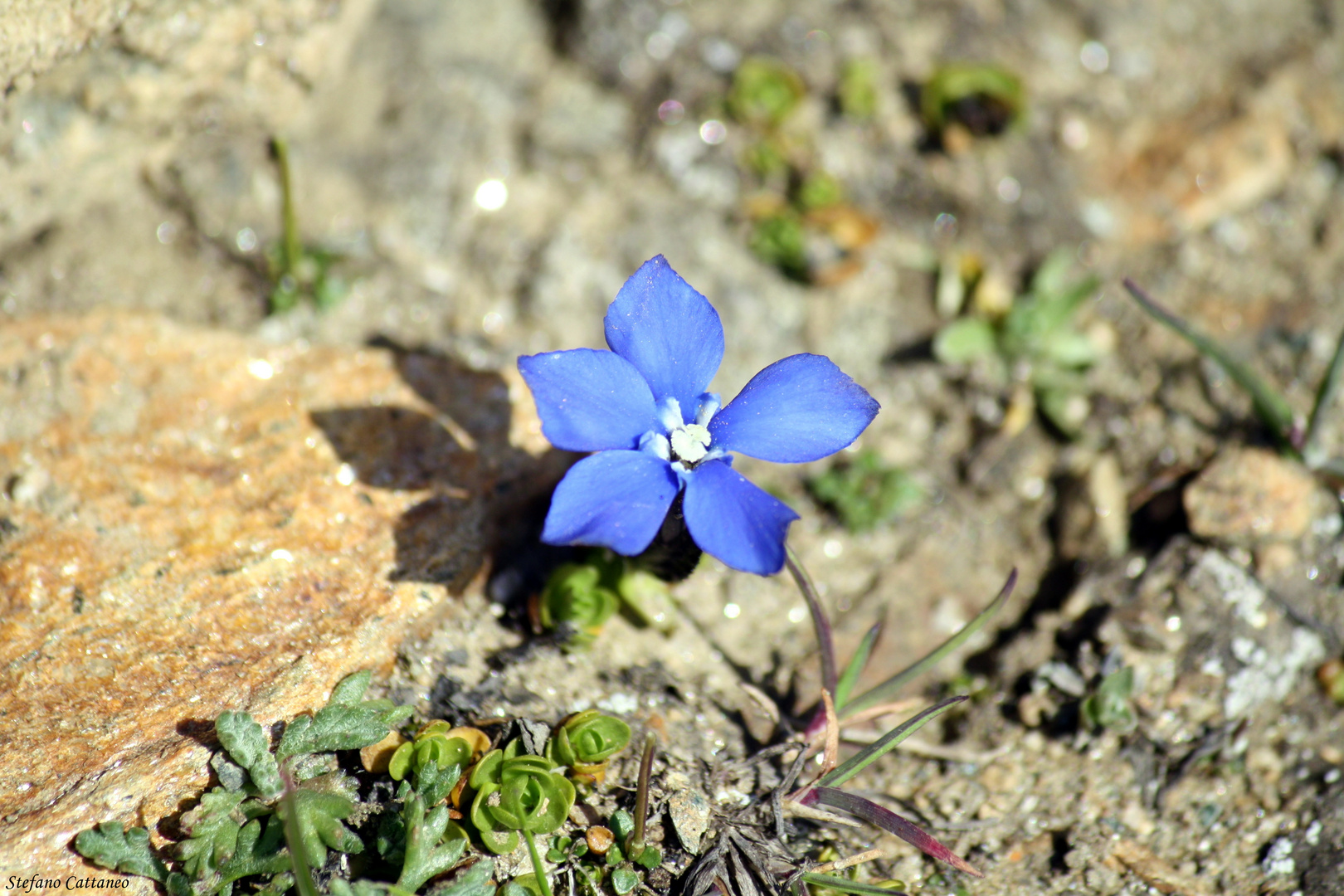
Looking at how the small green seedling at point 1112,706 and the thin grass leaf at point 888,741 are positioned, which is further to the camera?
the small green seedling at point 1112,706

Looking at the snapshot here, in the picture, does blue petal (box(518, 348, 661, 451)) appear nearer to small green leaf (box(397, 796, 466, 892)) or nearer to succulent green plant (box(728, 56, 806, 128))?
small green leaf (box(397, 796, 466, 892))

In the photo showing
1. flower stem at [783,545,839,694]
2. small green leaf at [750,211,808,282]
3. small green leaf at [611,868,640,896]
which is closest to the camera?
small green leaf at [611,868,640,896]

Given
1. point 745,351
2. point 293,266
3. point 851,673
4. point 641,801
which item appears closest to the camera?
point 641,801

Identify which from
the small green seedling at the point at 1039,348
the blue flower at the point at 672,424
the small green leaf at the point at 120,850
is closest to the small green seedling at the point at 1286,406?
the small green seedling at the point at 1039,348

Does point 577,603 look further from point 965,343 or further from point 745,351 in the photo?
point 965,343

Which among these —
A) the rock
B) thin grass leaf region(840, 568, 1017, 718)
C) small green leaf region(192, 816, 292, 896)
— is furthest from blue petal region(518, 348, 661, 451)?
the rock

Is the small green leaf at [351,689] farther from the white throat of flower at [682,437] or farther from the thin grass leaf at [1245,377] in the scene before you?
the thin grass leaf at [1245,377]

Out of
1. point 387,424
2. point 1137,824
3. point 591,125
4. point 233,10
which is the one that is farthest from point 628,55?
point 1137,824

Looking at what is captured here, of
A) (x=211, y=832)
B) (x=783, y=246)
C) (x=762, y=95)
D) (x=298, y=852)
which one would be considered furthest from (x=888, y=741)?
(x=762, y=95)

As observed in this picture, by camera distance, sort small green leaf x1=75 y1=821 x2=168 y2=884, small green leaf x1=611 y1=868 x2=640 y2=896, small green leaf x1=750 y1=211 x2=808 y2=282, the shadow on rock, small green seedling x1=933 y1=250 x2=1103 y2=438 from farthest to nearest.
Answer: small green leaf x1=750 y1=211 x2=808 y2=282 < small green seedling x1=933 y1=250 x2=1103 y2=438 < the shadow on rock < small green leaf x1=611 y1=868 x2=640 y2=896 < small green leaf x1=75 y1=821 x2=168 y2=884
